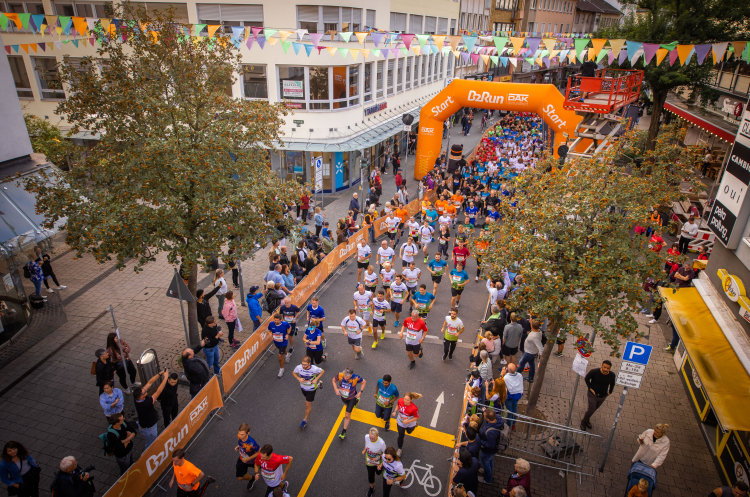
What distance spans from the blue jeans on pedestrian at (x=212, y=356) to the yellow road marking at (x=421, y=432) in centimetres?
309

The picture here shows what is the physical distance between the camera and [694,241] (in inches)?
572

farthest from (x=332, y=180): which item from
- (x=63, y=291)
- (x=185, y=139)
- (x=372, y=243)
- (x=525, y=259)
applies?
(x=525, y=259)

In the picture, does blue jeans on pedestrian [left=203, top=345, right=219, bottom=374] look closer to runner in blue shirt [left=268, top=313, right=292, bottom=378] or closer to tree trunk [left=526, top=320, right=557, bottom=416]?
runner in blue shirt [left=268, top=313, right=292, bottom=378]

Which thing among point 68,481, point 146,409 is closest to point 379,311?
point 146,409

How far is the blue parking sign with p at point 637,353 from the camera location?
6.60m

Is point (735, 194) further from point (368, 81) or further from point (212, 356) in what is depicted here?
point (368, 81)

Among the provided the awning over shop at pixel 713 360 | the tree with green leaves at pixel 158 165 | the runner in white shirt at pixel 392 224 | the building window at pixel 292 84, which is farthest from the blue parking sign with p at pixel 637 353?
the building window at pixel 292 84

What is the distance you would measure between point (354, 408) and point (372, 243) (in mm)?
8596

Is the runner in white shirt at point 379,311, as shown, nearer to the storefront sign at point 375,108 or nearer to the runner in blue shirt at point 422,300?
the runner in blue shirt at point 422,300

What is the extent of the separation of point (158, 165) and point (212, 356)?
12.9ft

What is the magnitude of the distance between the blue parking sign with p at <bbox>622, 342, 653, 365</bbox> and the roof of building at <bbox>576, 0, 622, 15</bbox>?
254 ft

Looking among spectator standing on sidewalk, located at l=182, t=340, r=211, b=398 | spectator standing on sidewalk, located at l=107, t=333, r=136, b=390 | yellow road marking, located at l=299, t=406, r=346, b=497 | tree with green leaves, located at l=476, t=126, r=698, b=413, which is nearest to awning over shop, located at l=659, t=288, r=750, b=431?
tree with green leaves, located at l=476, t=126, r=698, b=413

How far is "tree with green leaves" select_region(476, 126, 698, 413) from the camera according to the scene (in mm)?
6625

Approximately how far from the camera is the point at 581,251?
7.07 meters
